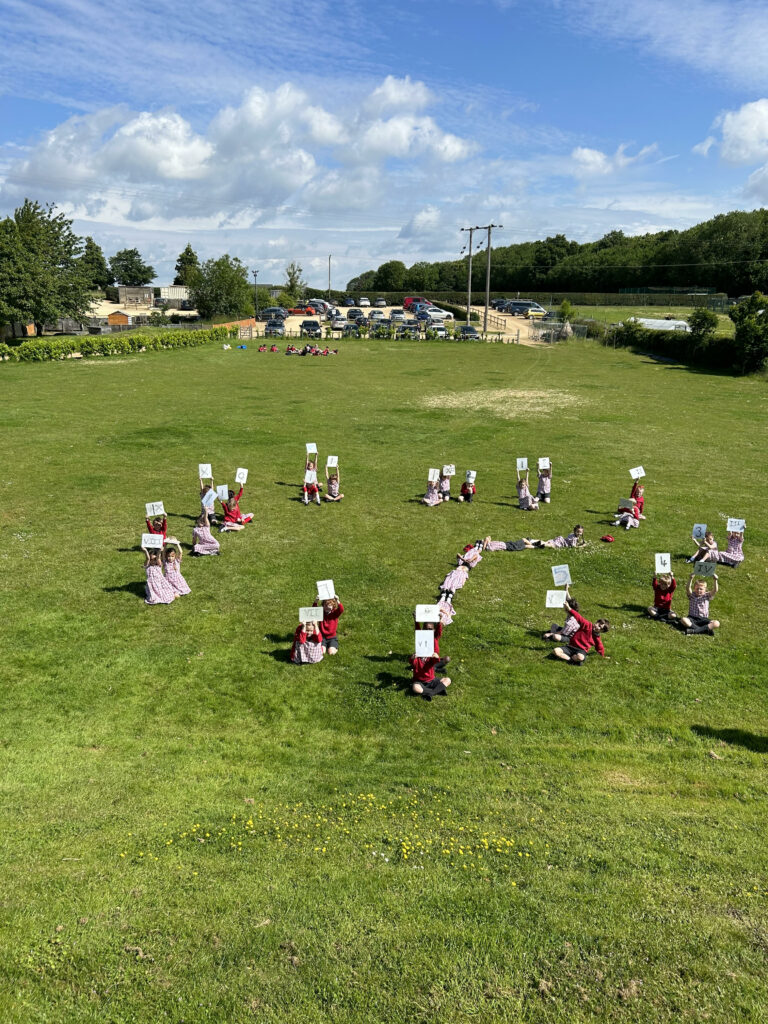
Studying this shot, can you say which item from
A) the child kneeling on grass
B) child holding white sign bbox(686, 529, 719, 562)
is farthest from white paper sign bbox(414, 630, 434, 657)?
child holding white sign bbox(686, 529, 719, 562)

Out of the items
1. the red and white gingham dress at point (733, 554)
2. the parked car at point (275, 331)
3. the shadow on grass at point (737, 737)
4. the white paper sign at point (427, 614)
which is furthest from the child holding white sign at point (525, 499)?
the parked car at point (275, 331)

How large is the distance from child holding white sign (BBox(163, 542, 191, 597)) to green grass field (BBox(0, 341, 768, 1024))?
0.30 metres

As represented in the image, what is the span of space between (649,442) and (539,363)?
1288 inches

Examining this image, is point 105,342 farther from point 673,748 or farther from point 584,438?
point 673,748

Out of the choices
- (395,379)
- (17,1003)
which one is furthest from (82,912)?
(395,379)

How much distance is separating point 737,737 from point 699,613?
3.99m

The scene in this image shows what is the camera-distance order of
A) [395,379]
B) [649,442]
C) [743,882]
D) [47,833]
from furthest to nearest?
[395,379] → [649,442] → [47,833] → [743,882]

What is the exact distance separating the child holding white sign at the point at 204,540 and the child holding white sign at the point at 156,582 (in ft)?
8.78

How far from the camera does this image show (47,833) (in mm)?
8867

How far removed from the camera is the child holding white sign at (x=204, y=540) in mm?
18891

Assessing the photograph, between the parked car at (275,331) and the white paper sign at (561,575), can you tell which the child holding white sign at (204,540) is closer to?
the white paper sign at (561,575)

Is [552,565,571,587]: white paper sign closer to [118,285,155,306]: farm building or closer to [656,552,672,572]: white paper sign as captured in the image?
[656,552,672,572]: white paper sign

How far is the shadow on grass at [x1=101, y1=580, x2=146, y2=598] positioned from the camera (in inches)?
656

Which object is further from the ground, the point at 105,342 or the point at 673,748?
the point at 105,342
